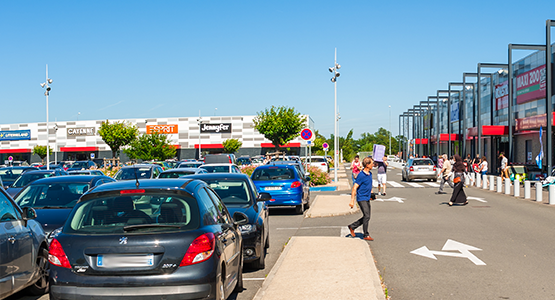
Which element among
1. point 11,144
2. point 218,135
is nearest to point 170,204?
point 218,135

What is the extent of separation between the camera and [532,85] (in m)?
37.8

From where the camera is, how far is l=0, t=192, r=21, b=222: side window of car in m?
6.19

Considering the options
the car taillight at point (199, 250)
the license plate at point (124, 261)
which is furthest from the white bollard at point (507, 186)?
the license plate at point (124, 261)

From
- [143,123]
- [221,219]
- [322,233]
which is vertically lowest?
[322,233]

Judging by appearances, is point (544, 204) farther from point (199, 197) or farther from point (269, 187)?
point (199, 197)

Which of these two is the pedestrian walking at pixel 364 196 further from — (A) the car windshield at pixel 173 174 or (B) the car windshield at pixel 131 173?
(B) the car windshield at pixel 131 173

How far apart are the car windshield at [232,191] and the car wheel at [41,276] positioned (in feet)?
10.6

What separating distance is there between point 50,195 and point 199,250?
5.90 metres

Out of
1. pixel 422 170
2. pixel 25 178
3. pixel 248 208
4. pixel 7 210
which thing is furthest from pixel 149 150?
pixel 7 210

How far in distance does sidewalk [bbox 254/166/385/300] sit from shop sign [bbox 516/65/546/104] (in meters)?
30.7

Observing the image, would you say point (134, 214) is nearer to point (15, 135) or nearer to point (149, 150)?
point (149, 150)

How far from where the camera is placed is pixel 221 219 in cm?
594

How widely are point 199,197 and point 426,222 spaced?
33.0 feet

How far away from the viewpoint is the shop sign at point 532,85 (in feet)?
118
